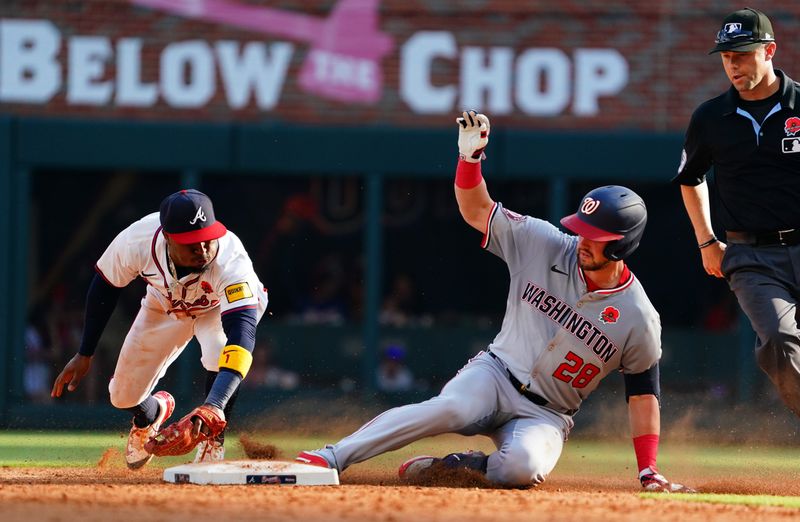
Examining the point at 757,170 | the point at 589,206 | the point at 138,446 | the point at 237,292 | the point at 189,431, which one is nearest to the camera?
the point at 189,431

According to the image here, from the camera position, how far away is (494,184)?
1252 cm

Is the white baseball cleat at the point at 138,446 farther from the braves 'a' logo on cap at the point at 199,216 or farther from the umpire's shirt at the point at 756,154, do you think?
the umpire's shirt at the point at 756,154

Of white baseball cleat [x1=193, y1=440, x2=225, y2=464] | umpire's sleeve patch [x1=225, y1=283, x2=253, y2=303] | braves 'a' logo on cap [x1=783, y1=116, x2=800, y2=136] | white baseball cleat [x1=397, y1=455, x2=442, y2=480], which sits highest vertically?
braves 'a' logo on cap [x1=783, y1=116, x2=800, y2=136]

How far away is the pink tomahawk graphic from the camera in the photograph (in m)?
12.7

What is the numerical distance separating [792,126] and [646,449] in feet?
5.34

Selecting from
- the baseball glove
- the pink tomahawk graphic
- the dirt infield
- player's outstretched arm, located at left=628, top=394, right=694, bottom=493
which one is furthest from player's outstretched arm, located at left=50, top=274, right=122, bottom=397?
the pink tomahawk graphic

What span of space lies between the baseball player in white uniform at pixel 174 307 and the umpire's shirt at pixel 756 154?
90.4 inches

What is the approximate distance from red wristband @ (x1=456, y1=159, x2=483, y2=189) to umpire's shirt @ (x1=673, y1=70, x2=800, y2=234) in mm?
1085

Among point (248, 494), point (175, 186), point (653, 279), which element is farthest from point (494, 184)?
point (248, 494)

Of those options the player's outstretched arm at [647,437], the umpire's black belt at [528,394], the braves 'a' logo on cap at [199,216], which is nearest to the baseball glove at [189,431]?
the braves 'a' logo on cap at [199,216]

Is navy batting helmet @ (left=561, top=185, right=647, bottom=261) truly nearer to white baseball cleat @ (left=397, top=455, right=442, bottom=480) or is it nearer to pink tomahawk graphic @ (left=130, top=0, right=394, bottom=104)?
white baseball cleat @ (left=397, top=455, right=442, bottom=480)

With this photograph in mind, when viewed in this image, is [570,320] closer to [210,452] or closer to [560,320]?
[560,320]

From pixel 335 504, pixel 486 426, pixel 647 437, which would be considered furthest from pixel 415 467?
pixel 335 504

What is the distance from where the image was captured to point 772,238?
596 centimetres
